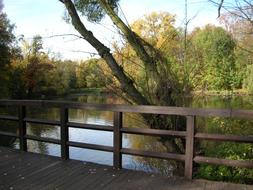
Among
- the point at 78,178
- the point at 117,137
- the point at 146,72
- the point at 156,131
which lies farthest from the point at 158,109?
the point at 146,72

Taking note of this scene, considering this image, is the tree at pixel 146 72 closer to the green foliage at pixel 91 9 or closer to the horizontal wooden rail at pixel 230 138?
the green foliage at pixel 91 9

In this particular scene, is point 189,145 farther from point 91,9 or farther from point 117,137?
point 91,9

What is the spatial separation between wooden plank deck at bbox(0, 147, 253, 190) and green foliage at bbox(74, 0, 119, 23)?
325 cm

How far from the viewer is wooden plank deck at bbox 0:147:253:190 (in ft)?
16.1

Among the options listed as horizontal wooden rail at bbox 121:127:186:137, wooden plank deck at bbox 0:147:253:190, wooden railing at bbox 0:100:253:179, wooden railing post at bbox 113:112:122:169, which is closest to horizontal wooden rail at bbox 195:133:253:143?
wooden railing at bbox 0:100:253:179

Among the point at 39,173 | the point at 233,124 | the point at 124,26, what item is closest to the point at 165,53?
the point at 124,26

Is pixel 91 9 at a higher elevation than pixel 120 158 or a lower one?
higher

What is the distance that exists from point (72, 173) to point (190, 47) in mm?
3355

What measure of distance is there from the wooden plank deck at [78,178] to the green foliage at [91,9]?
3.25 metres

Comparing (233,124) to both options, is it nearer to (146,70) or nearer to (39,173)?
(146,70)

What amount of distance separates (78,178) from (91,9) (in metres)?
4.06

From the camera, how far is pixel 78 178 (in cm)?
533

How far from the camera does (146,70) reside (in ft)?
23.8

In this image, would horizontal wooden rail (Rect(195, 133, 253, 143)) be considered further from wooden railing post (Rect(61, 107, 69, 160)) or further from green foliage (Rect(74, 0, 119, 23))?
green foliage (Rect(74, 0, 119, 23))
